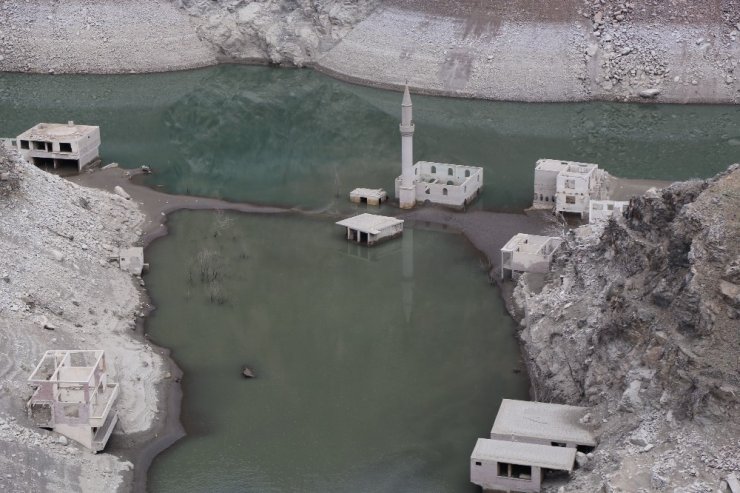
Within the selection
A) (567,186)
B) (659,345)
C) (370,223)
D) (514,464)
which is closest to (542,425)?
(514,464)

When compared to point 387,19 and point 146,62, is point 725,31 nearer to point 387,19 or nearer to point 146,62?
point 387,19

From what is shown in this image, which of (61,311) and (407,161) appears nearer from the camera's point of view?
(61,311)

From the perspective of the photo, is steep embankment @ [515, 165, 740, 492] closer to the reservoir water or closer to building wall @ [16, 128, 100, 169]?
the reservoir water

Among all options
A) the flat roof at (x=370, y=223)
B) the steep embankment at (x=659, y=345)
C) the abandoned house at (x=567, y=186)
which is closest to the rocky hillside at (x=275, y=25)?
the abandoned house at (x=567, y=186)

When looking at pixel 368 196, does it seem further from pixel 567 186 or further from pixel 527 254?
pixel 527 254

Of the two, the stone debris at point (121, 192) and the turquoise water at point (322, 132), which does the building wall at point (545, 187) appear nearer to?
the turquoise water at point (322, 132)

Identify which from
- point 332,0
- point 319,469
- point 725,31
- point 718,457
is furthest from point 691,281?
point 332,0
